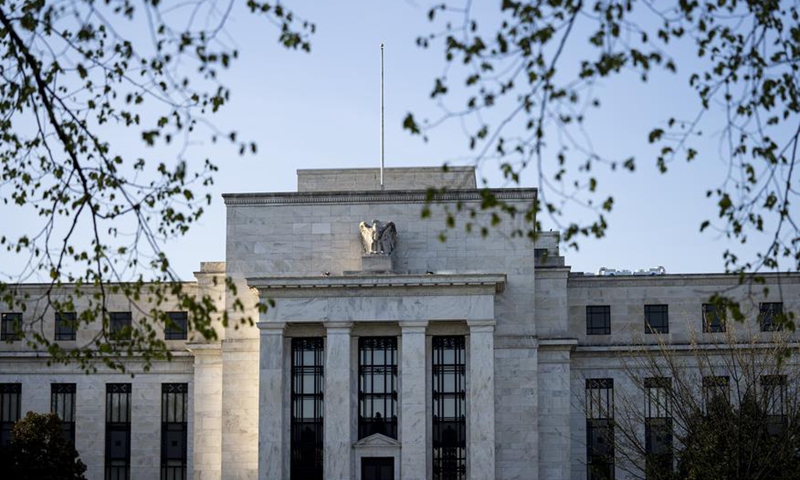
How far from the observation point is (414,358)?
195ft

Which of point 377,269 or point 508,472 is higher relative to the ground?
point 377,269

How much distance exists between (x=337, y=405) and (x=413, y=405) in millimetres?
3086

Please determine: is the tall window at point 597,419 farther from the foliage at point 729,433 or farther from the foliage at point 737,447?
the foliage at point 737,447

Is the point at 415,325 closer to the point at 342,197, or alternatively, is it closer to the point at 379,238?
the point at 379,238

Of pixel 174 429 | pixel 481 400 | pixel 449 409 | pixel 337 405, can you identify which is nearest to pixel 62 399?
pixel 174 429

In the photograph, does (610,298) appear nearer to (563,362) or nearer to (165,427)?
(563,362)

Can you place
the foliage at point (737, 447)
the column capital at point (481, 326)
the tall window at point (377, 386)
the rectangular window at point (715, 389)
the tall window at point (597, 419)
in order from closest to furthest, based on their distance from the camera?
1. the foliage at point (737, 447)
2. the rectangular window at point (715, 389)
3. the column capital at point (481, 326)
4. the tall window at point (377, 386)
5. the tall window at point (597, 419)

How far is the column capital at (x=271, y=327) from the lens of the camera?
2345 inches

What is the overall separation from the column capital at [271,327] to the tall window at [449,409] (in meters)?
6.51

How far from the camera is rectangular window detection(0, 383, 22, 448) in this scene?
220 ft

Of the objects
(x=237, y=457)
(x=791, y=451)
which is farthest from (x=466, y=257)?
(x=791, y=451)

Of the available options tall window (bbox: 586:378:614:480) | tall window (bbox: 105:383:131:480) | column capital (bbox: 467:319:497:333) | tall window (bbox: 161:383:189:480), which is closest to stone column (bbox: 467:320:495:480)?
column capital (bbox: 467:319:497:333)

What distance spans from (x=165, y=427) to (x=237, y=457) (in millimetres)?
5679

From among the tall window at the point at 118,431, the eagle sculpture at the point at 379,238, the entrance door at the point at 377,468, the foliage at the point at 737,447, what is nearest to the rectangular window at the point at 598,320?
the eagle sculpture at the point at 379,238
